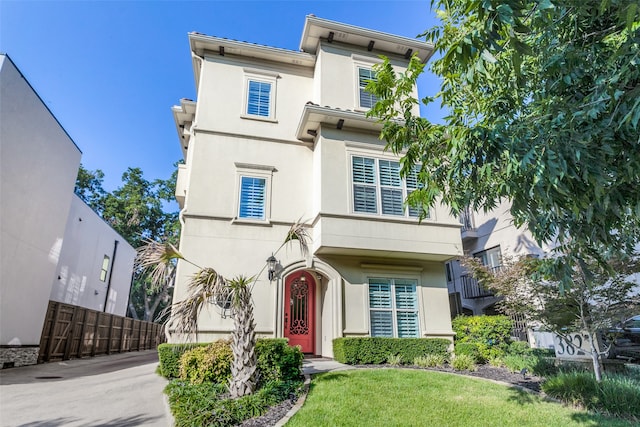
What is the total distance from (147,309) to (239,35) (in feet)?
91.5

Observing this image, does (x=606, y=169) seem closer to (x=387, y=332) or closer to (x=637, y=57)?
(x=637, y=57)

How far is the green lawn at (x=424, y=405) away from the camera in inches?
212

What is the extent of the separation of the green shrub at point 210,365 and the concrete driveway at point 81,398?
2.30ft

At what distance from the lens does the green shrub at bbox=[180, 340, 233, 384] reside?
7340 mm

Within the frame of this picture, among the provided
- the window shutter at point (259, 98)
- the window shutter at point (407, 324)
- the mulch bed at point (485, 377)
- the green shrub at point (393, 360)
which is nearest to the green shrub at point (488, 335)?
the mulch bed at point (485, 377)

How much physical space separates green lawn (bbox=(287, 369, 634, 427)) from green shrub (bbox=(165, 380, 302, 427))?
57cm

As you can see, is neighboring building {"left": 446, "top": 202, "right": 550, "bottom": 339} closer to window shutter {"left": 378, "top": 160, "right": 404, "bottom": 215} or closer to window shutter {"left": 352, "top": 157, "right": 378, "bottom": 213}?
window shutter {"left": 378, "top": 160, "right": 404, "bottom": 215}

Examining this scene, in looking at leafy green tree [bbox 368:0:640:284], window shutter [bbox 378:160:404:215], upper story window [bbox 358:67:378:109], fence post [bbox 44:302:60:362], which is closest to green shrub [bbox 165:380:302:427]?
leafy green tree [bbox 368:0:640:284]

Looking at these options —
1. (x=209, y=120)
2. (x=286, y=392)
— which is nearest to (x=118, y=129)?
(x=209, y=120)

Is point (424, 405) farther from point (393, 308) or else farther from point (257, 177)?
point (257, 177)

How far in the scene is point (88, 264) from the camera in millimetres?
16984

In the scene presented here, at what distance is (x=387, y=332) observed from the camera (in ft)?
35.5

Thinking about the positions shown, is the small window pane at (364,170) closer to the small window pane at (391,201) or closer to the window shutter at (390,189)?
the window shutter at (390,189)

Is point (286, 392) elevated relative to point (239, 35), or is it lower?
lower
